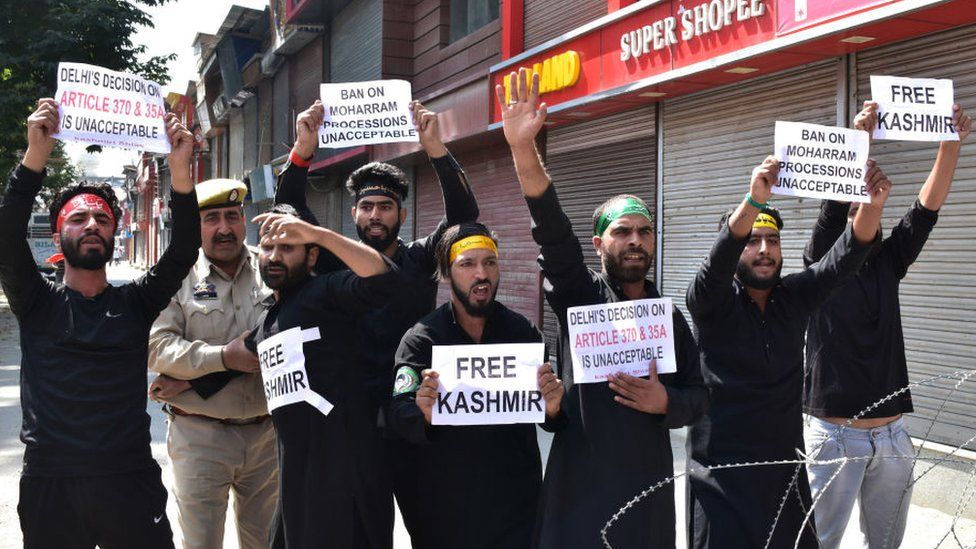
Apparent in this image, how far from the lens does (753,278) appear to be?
10.7ft

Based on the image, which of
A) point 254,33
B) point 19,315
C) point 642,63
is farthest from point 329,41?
point 19,315

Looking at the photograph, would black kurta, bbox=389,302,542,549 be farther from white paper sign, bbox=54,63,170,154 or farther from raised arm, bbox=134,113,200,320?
white paper sign, bbox=54,63,170,154

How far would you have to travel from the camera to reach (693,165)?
842 centimetres

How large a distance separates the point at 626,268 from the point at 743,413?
72cm

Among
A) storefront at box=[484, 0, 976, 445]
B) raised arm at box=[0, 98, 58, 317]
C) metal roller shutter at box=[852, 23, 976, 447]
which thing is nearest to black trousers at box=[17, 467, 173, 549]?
raised arm at box=[0, 98, 58, 317]

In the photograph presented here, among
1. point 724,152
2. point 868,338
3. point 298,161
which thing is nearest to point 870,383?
point 868,338

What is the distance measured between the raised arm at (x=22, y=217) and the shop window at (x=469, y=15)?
10.1 m

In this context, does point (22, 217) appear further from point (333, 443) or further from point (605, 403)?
point (605, 403)

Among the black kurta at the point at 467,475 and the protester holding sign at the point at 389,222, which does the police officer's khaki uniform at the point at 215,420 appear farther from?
the black kurta at the point at 467,475

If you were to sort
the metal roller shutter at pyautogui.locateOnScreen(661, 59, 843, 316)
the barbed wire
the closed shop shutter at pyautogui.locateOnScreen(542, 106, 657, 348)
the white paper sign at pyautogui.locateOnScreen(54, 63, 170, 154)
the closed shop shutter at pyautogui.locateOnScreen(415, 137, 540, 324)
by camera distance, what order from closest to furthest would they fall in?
the barbed wire → the white paper sign at pyautogui.locateOnScreen(54, 63, 170, 154) → the metal roller shutter at pyautogui.locateOnScreen(661, 59, 843, 316) → the closed shop shutter at pyautogui.locateOnScreen(542, 106, 657, 348) → the closed shop shutter at pyautogui.locateOnScreen(415, 137, 540, 324)

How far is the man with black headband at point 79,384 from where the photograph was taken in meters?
2.98

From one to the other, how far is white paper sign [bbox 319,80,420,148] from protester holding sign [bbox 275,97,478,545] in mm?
50

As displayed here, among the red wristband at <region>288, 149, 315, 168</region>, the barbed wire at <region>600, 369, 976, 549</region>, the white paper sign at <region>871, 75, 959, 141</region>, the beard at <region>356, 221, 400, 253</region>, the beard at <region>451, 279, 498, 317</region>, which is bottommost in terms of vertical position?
the barbed wire at <region>600, 369, 976, 549</region>

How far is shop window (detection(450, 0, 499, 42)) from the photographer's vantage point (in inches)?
499
